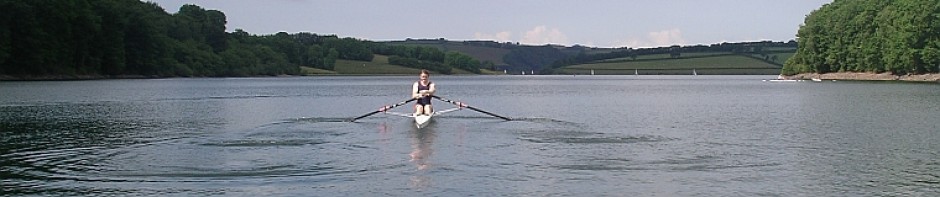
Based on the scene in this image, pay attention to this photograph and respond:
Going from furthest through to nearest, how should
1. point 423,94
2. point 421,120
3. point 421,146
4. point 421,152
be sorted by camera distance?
point 423,94, point 421,120, point 421,146, point 421,152

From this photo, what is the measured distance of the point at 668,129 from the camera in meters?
27.5

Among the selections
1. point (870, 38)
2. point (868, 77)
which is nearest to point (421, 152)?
point (870, 38)

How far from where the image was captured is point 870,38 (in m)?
98.8

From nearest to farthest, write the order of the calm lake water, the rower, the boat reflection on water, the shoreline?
the calm lake water
the boat reflection on water
the rower
the shoreline

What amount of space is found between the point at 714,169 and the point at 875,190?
315cm

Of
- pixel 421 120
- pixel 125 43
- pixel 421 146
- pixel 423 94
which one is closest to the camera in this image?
pixel 421 146

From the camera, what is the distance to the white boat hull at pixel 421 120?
28.3m

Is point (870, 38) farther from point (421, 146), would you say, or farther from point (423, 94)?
point (421, 146)

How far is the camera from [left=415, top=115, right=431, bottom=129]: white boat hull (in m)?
28.3

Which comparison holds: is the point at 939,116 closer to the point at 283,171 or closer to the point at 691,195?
the point at 691,195

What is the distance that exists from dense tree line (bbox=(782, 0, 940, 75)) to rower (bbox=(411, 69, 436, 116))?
68.0 metres

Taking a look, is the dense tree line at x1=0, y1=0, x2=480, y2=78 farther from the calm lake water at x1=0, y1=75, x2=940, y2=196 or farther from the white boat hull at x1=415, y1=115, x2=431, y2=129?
the white boat hull at x1=415, y1=115, x2=431, y2=129

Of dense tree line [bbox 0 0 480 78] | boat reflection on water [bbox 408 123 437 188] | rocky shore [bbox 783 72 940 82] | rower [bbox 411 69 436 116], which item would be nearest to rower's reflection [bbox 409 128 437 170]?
boat reflection on water [bbox 408 123 437 188]

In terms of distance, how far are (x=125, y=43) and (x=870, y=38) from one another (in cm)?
7964
